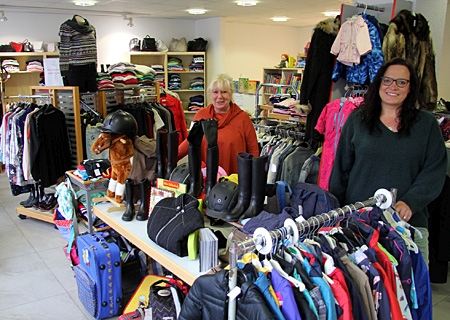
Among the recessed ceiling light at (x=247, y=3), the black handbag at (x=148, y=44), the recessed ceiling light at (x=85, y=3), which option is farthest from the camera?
the black handbag at (x=148, y=44)

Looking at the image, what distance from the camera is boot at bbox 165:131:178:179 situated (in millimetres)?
2432

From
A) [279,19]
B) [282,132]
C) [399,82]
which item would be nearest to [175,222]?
[399,82]

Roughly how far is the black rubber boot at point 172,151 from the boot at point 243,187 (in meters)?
0.57

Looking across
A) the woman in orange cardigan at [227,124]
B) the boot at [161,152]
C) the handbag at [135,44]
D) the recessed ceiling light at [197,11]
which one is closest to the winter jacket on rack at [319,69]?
the woman in orange cardigan at [227,124]

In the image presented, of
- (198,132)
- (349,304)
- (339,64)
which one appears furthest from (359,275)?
(339,64)

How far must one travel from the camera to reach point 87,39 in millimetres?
4391

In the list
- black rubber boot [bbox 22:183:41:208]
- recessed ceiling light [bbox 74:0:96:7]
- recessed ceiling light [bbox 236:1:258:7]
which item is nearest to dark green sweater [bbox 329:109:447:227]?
black rubber boot [bbox 22:183:41:208]

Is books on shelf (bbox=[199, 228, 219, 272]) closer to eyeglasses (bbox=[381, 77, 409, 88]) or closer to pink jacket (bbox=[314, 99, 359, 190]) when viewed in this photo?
eyeglasses (bbox=[381, 77, 409, 88])

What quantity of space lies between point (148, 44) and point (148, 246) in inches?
269

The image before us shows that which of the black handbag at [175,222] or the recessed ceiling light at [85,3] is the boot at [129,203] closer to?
the black handbag at [175,222]

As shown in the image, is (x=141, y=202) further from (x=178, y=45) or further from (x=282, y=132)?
(x=178, y=45)

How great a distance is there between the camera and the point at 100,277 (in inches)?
105

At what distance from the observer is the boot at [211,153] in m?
2.22

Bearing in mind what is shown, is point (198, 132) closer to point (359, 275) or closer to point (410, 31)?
point (359, 275)
